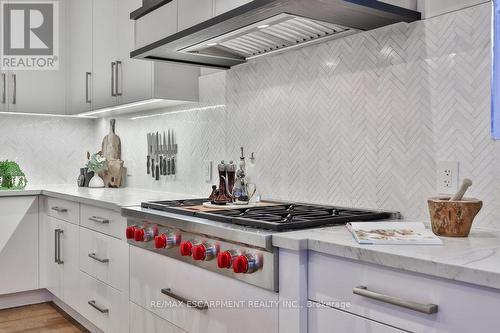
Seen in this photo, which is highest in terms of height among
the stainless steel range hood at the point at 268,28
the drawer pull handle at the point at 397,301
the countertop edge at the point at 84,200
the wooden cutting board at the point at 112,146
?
the stainless steel range hood at the point at 268,28

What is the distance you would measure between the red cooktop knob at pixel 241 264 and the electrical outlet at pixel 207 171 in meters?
1.35

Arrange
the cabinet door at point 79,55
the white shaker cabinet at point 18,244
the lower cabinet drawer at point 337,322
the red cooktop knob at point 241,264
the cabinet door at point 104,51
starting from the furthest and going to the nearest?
the cabinet door at point 79,55 → the white shaker cabinet at point 18,244 → the cabinet door at point 104,51 → the red cooktop knob at point 241,264 → the lower cabinet drawer at point 337,322

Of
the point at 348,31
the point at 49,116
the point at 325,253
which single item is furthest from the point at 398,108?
the point at 49,116

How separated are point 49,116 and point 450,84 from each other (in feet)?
11.2

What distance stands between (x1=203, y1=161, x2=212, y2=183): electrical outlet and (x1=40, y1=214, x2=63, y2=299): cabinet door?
1.16 metres

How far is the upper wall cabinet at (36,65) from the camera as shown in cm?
375

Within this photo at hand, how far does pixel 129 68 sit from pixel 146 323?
163cm

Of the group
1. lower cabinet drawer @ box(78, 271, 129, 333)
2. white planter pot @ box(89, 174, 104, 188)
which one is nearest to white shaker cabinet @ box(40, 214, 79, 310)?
lower cabinet drawer @ box(78, 271, 129, 333)

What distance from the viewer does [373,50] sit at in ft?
6.33

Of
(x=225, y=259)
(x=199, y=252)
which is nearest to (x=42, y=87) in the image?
(x=199, y=252)

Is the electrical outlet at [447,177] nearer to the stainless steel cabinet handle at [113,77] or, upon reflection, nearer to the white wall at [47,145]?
the stainless steel cabinet handle at [113,77]

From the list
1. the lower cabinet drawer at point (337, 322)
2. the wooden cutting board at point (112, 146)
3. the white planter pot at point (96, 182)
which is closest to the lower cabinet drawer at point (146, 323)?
the lower cabinet drawer at point (337, 322)

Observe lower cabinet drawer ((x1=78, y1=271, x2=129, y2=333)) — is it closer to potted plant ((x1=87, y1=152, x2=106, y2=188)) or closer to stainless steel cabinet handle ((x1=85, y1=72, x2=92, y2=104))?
potted plant ((x1=87, y1=152, x2=106, y2=188))

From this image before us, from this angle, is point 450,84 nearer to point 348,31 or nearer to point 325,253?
point 348,31
